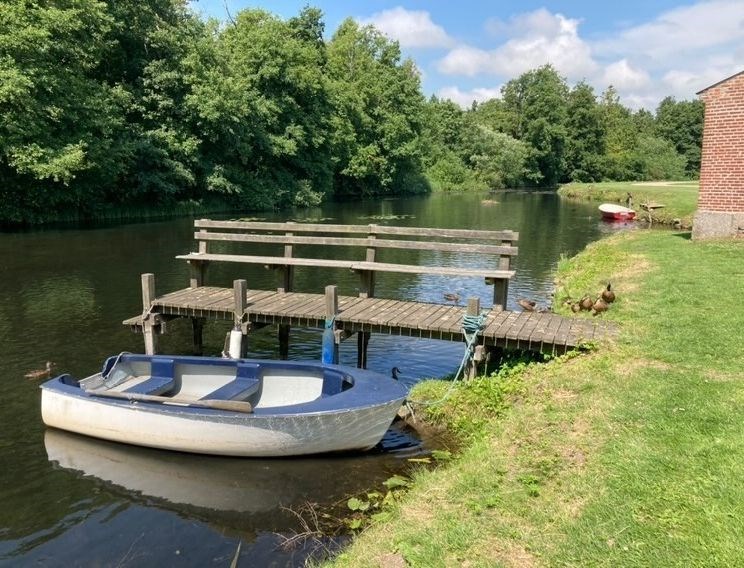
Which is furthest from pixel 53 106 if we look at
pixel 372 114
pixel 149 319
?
pixel 372 114

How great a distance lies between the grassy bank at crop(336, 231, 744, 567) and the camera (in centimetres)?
459

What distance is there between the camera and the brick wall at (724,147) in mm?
18016

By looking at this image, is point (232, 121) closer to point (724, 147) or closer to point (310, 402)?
point (724, 147)

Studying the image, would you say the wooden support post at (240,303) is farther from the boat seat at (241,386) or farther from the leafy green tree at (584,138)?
the leafy green tree at (584,138)

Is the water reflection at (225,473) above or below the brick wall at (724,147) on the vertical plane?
below

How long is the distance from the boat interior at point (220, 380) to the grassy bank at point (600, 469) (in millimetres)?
1814

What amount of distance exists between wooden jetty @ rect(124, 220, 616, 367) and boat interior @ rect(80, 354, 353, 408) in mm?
1295

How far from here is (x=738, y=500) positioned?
187 inches

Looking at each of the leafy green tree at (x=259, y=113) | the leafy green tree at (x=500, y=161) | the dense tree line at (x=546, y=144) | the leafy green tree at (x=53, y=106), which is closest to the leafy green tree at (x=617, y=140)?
the dense tree line at (x=546, y=144)

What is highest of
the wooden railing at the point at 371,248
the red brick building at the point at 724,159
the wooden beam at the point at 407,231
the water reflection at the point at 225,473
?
the red brick building at the point at 724,159

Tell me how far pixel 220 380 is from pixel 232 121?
34.9 meters

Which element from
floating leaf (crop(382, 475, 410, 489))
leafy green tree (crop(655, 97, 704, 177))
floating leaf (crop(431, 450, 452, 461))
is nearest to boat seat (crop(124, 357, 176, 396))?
floating leaf (crop(382, 475, 410, 489))

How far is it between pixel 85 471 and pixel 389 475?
4.10 metres

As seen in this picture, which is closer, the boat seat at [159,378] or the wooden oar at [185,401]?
the wooden oar at [185,401]
